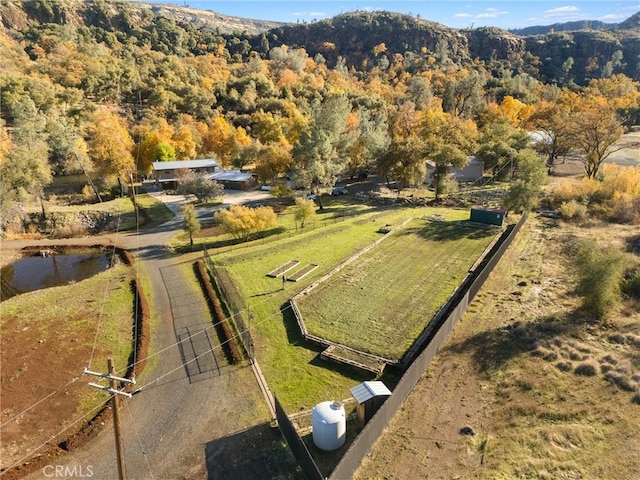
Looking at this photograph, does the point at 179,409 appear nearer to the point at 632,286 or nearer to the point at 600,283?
the point at 600,283

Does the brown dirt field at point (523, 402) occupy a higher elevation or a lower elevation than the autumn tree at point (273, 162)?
lower

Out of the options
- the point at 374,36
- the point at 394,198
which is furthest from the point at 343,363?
the point at 374,36

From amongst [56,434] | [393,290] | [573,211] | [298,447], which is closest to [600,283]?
[393,290]

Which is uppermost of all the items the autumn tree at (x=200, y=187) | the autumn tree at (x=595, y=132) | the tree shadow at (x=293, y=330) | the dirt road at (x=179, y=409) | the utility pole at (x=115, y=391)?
the autumn tree at (x=595, y=132)

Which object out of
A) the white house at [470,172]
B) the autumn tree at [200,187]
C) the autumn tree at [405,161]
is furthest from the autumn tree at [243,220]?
the white house at [470,172]

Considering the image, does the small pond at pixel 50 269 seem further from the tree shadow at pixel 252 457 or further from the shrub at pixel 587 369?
the shrub at pixel 587 369

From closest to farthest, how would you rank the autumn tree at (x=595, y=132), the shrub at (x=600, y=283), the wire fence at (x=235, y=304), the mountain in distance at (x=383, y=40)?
the wire fence at (x=235, y=304)
the shrub at (x=600, y=283)
the autumn tree at (x=595, y=132)
the mountain in distance at (x=383, y=40)
